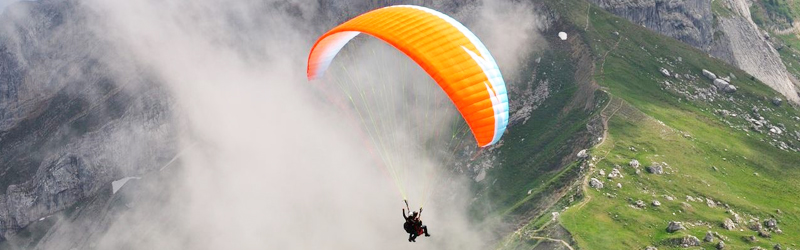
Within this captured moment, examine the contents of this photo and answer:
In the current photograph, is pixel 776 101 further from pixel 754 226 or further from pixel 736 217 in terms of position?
pixel 754 226

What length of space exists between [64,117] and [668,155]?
106447mm

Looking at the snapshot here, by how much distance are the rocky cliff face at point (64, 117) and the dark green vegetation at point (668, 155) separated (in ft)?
219

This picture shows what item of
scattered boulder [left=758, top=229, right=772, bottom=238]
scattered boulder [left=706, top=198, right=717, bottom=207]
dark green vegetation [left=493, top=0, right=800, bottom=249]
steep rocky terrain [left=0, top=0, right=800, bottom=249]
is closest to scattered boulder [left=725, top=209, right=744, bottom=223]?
steep rocky terrain [left=0, top=0, right=800, bottom=249]

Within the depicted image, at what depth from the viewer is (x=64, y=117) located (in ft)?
522

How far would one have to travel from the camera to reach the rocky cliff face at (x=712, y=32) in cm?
14750

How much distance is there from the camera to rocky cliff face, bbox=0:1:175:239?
502ft

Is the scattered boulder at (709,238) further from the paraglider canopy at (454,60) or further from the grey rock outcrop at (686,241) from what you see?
the paraglider canopy at (454,60)

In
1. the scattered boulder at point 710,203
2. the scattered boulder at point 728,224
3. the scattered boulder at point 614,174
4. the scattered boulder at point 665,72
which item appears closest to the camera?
the scattered boulder at point 728,224

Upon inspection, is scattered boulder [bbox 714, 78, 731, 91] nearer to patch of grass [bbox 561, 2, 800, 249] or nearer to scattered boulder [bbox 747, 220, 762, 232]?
patch of grass [bbox 561, 2, 800, 249]

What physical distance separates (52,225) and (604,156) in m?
95.9

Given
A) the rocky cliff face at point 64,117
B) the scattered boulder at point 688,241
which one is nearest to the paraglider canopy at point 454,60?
the scattered boulder at point 688,241

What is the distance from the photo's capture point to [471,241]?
9944cm

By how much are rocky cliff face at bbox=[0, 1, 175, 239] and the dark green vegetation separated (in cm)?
6666

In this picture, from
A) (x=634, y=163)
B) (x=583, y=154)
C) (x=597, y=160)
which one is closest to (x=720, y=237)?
(x=634, y=163)
